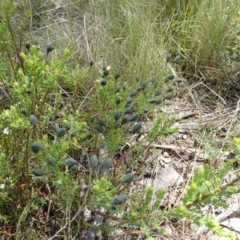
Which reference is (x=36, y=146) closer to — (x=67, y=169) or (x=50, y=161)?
(x=50, y=161)

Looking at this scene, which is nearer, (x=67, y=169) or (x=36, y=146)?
(x=36, y=146)

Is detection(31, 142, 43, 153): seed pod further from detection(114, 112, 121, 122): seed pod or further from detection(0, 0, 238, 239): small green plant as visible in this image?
detection(114, 112, 121, 122): seed pod

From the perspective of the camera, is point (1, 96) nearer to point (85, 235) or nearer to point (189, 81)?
point (85, 235)

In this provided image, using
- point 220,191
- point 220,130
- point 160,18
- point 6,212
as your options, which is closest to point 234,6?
point 160,18

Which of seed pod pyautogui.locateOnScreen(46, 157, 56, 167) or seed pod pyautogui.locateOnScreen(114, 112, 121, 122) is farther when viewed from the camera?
seed pod pyautogui.locateOnScreen(114, 112, 121, 122)

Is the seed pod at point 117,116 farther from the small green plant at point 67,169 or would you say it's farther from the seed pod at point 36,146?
the seed pod at point 36,146

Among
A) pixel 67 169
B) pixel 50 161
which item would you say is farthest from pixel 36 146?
pixel 67 169

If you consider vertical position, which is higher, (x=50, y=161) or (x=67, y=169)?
(x=50, y=161)

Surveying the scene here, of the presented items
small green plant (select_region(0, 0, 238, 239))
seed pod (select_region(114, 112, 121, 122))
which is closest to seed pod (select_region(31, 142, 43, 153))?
small green plant (select_region(0, 0, 238, 239))

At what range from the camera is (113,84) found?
48.2 inches

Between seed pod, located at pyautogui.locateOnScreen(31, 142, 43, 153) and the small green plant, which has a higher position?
seed pod, located at pyautogui.locateOnScreen(31, 142, 43, 153)

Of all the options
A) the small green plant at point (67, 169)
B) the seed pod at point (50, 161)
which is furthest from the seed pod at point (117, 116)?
the seed pod at point (50, 161)

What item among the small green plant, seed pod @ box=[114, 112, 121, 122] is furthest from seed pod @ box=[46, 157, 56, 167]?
seed pod @ box=[114, 112, 121, 122]

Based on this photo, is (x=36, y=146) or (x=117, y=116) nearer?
(x=36, y=146)
